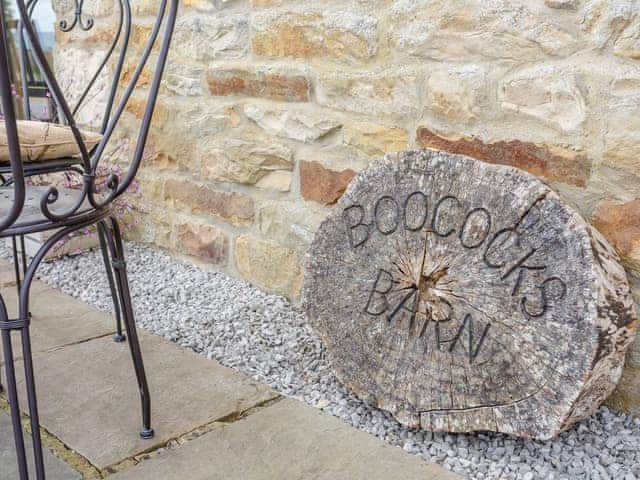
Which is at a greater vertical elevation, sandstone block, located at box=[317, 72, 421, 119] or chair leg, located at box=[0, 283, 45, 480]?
sandstone block, located at box=[317, 72, 421, 119]

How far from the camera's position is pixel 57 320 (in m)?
2.20

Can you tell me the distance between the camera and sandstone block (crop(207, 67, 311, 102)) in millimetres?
2068

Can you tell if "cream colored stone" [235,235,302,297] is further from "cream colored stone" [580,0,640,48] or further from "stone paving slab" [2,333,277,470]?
"cream colored stone" [580,0,640,48]

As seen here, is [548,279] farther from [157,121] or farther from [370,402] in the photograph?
[157,121]

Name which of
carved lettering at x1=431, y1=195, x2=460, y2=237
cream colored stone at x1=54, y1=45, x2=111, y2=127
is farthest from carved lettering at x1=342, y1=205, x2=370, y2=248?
cream colored stone at x1=54, y1=45, x2=111, y2=127

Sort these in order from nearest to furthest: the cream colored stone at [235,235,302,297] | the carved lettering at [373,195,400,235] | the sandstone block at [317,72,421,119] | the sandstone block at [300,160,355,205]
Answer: the carved lettering at [373,195,400,235], the sandstone block at [317,72,421,119], the sandstone block at [300,160,355,205], the cream colored stone at [235,235,302,297]

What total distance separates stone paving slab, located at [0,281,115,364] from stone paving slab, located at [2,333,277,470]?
8 cm

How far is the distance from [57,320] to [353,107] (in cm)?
119

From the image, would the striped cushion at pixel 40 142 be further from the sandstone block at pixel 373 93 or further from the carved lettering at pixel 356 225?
the sandstone block at pixel 373 93

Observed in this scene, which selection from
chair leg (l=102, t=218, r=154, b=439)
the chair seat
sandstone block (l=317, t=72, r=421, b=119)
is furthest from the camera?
sandstone block (l=317, t=72, r=421, b=119)

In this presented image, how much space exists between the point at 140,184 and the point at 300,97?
3.35 ft

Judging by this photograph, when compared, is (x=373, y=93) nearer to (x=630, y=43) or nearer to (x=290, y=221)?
(x=290, y=221)

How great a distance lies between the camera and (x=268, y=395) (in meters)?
1.70

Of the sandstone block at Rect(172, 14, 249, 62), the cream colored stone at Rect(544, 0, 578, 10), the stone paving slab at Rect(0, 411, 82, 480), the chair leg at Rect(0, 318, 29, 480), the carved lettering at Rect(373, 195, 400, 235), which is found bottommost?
the stone paving slab at Rect(0, 411, 82, 480)
